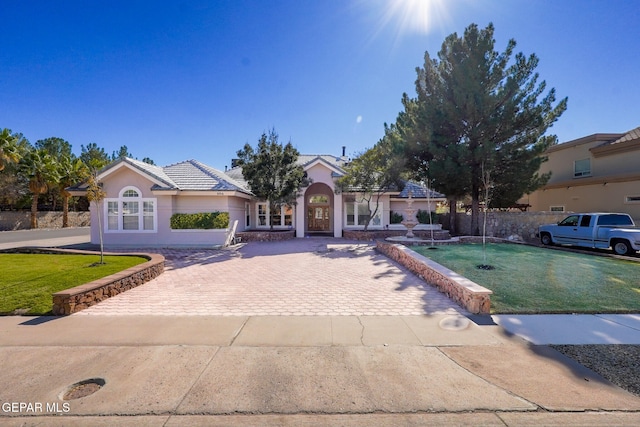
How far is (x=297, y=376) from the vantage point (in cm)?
367

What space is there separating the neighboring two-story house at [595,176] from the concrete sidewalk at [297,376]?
2105cm

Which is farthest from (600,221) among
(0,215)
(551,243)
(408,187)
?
(0,215)

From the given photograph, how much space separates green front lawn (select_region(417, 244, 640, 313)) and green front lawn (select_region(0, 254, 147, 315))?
10.1 metres

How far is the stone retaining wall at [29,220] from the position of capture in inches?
1339

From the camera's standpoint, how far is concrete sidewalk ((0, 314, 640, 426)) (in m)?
3.02

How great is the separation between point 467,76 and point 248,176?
576 inches

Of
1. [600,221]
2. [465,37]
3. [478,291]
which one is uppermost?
[465,37]

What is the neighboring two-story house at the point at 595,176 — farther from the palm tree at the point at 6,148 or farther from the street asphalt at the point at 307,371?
the palm tree at the point at 6,148

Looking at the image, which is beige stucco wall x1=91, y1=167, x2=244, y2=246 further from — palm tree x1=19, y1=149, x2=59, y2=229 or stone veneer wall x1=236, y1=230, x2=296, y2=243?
palm tree x1=19, y1=149, x2=59, y2=229

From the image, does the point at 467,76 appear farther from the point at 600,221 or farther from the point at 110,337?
the point at 110,337

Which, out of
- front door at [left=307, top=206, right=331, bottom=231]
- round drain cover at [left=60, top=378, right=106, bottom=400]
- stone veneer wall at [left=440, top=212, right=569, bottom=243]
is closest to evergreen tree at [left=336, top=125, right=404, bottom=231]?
front door at [left=307, top=206, right=331, bottom=231]

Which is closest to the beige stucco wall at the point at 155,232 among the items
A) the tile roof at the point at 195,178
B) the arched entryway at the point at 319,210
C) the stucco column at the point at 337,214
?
the tile roof at the point at 195,178

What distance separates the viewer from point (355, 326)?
527 cm

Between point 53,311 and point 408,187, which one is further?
point 408,187
